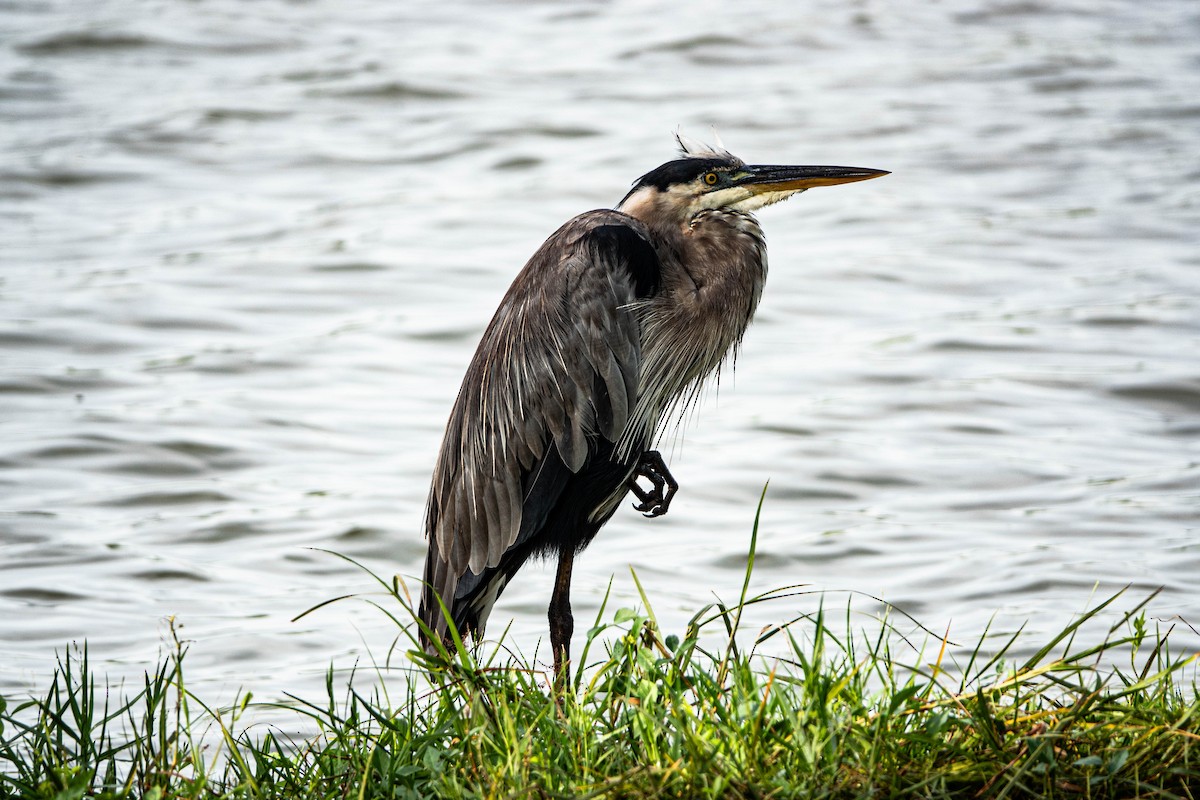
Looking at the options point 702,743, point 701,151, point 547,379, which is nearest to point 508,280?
point 701,151

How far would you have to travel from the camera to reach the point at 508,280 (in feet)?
34.8

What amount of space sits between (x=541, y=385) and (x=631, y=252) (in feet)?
1.65

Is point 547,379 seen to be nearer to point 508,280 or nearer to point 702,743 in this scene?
point 702,743

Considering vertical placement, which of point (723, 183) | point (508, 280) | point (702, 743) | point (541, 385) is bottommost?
point (508, 280)

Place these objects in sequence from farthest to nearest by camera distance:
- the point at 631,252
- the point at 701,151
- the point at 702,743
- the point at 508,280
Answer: the point at 508,280 → the point at 701,151 → the point at 631,252 → the point at 702,743

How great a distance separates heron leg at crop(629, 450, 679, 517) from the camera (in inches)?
167

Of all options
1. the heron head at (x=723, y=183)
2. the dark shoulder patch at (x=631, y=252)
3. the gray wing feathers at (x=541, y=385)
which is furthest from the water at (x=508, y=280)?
the heron head at (x=723, y=183)

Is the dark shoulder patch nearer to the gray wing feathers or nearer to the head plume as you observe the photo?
the gray wing feathers

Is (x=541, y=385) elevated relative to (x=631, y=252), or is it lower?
lower

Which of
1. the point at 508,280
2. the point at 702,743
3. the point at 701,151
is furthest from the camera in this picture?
the point at 508,280

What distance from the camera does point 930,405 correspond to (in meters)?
8.54

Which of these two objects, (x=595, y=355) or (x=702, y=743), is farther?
(x=595, y=355)

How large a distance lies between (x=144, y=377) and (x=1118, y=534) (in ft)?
18.7

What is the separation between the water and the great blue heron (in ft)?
4.57
